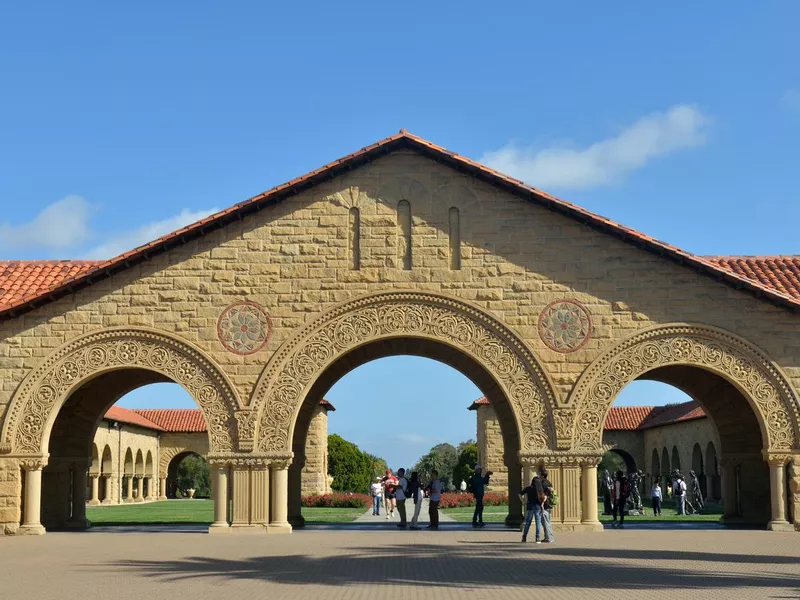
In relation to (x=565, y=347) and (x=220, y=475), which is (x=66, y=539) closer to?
(x=220, y=475)

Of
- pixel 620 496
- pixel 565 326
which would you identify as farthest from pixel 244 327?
pixel 620 496

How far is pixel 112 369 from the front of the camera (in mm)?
21625

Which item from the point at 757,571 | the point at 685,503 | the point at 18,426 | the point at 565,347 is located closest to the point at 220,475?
the point at 18,426

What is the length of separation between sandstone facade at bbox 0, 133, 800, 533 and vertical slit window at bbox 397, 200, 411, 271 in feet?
0.14

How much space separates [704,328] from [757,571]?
315 inches

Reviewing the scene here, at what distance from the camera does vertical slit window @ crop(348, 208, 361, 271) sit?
21.9 meters

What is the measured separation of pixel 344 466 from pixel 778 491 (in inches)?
1536

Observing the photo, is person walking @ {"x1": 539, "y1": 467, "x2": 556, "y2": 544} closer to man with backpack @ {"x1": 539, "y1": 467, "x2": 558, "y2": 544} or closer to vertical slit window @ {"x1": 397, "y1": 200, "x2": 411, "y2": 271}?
man with backpack @ {"x1": 539, "y1": 467, "x2": 558, "y2": 544}

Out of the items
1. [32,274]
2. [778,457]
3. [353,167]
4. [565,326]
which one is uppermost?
[353,167]

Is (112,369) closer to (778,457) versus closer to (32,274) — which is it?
(32,274)

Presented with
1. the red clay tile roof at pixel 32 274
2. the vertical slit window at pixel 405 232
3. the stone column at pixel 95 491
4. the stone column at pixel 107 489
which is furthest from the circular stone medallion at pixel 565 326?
the stone column at pixel 107 489

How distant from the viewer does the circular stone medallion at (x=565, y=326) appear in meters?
21.5

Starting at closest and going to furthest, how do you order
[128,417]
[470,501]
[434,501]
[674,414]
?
[434,501], [470,501], [674,414], [128,417]

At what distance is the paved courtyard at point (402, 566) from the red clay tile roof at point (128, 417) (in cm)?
2506
